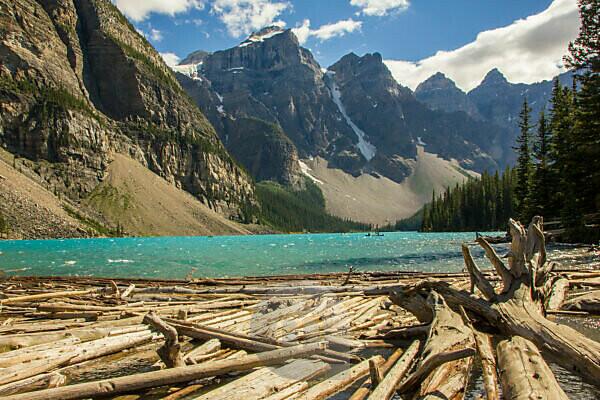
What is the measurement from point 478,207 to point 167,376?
14375 centimetres

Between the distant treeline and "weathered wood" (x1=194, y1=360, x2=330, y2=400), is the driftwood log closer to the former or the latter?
"weathered wood" (x1=194, y1=360, x2=330, y2=400)

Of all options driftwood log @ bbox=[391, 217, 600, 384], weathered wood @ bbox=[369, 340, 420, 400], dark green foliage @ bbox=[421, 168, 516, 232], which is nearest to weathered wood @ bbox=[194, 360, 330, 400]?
weathered wood @ bbox=[369, 340, 420, 400]

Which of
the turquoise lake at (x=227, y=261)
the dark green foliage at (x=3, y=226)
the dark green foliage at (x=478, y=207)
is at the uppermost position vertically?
the dark green foliage at (x=478, y=207)

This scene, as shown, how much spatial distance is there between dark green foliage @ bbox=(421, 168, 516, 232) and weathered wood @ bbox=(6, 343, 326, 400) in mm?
123341

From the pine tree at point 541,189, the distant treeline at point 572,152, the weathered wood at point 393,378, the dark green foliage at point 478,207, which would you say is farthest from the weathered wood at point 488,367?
the dark green foliage at point 478,207

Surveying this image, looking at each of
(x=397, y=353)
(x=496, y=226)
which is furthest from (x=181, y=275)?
(x=496, y=226)

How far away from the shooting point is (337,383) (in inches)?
226

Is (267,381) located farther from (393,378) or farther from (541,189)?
(541,189)

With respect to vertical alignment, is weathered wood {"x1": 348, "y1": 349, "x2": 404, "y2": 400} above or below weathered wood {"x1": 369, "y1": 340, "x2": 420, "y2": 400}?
below

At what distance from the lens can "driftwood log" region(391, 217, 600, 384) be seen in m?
6.23

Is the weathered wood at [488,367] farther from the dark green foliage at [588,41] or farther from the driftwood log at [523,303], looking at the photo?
the dark green foliage at [588,41]

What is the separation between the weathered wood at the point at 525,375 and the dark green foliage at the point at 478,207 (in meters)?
122

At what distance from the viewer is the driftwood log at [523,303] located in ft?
20.5

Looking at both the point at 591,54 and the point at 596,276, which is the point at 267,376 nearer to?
the point at 596,276
